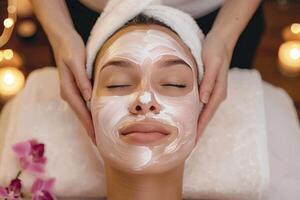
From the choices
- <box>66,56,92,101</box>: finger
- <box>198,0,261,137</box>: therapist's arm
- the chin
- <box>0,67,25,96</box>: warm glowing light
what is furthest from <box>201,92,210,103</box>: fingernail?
<box>0,67,25,96</box>: warm glowing light

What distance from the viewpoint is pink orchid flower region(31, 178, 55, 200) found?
4.36 ft

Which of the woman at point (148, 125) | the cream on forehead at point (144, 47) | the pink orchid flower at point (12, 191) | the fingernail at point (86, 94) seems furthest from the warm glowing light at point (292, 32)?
the pink orchid flower at point (12, 191)

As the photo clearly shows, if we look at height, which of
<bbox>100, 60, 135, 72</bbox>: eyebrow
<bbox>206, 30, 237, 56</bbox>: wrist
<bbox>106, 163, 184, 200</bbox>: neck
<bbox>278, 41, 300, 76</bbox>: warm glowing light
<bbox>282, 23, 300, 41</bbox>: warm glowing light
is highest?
<bbox>206, 30, 237, 56</bbox>: wrist

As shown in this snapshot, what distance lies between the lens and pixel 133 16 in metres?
1.33

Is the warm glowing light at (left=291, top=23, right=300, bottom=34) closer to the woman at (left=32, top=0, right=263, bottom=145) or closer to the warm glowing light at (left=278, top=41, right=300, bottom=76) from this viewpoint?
the warm glowing light at (left=278, top=41, right=300, bottom=76)

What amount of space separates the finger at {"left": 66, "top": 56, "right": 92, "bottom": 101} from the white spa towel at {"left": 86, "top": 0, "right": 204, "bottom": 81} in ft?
0.07

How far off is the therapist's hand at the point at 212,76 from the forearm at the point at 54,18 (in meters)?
0.34

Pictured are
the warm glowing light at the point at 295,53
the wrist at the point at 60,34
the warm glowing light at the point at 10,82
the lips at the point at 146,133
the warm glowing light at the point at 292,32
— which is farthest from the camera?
the warm glowing light at the point at 292,32

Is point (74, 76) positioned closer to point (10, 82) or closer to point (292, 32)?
point (10, 82)

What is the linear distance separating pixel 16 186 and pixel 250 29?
2.61 ft

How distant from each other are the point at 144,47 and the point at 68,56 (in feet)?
0.68

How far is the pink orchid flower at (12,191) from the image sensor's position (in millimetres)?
1305

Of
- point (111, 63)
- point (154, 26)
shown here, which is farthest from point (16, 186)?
point (154, 26)

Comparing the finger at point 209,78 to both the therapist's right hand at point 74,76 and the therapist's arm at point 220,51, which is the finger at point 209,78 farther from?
the therapist's right hand at point 74,76
